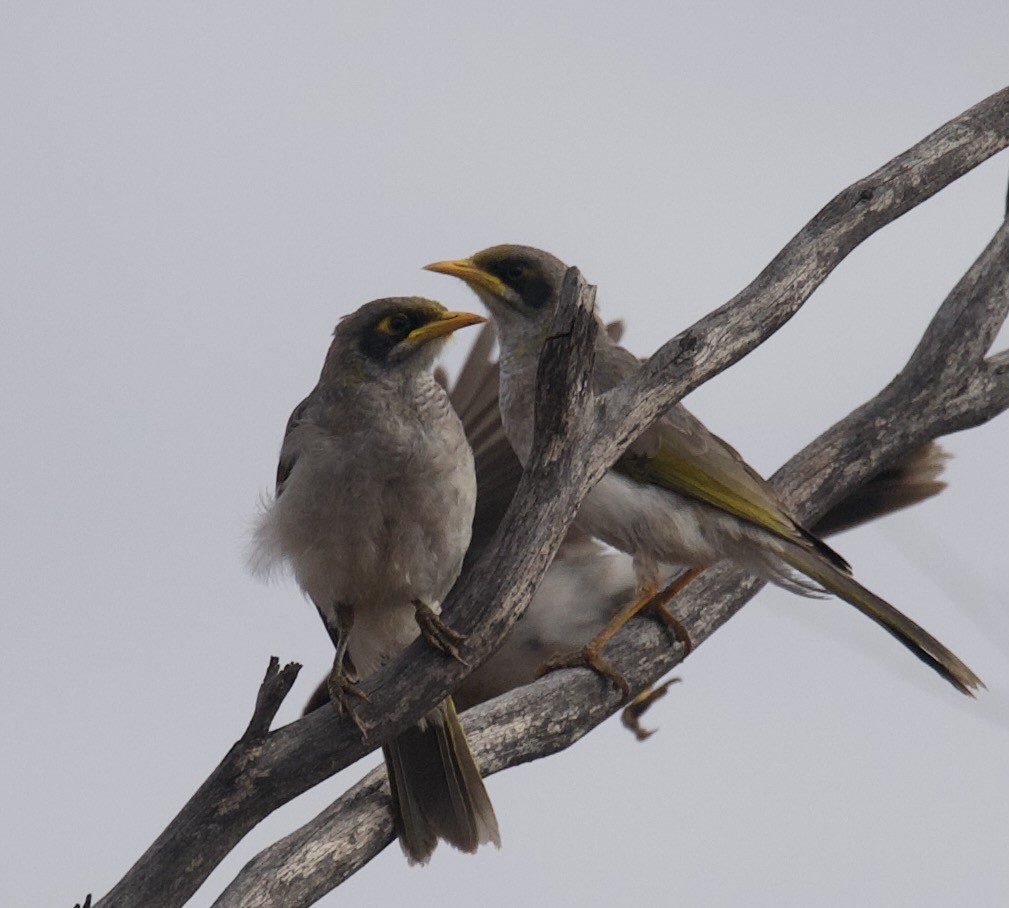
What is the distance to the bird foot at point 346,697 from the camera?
4832mm

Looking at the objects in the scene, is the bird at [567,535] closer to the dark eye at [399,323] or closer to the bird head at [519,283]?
the bird head at [519,283]

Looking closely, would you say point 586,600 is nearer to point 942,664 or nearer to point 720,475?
point 720,475

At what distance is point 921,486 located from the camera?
7668 mm

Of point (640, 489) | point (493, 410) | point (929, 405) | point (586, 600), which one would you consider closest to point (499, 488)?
point (493, 410)

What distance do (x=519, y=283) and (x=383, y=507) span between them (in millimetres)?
1488

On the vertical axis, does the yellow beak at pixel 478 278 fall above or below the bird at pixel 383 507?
above

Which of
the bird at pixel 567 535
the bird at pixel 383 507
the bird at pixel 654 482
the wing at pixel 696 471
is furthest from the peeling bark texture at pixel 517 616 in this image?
the bird at pixel 567 535

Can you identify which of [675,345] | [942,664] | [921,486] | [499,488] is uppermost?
[499,488]

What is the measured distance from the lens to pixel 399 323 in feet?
17.7

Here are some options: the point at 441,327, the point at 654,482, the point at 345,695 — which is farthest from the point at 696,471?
the point at 345,695

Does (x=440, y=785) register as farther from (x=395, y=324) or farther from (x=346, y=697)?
(x=395, y=324)

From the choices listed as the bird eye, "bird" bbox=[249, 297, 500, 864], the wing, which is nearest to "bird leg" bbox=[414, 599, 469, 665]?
"bird" bbox=[249, 297, 500, 864]

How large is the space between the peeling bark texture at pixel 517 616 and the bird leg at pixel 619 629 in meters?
0.05

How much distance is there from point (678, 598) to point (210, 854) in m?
2.74
